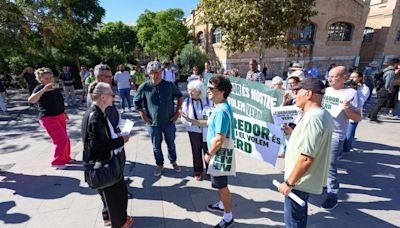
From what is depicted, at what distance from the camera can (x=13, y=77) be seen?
590 inches

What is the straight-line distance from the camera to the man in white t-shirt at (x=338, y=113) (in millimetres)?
2850

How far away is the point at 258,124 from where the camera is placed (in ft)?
10.7

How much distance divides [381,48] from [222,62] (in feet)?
61.8

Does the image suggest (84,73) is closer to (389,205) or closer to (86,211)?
(86,211)

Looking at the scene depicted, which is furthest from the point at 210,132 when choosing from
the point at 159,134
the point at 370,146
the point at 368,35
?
the point at 368,35

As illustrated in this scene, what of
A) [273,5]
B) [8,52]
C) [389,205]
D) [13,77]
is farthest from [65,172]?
[13,77]

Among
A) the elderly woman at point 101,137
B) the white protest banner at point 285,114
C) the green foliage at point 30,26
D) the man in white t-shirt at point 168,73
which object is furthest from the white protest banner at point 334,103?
the green foliage at point 30,26

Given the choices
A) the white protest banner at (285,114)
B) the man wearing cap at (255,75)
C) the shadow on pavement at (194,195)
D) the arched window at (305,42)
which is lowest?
the shadow on pavement at (194,195)

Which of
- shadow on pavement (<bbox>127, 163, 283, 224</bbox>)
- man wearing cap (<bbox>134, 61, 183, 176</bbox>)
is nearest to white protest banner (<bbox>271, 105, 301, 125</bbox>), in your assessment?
shadow on pavement (<bbox>127, 163, 283, 224</bbox>)

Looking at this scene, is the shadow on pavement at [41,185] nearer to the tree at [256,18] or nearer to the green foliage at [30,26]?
the tree at [256,18]

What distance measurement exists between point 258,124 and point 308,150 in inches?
57.3

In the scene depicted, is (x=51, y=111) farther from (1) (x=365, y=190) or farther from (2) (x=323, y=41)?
(2) (x=323, y=41)

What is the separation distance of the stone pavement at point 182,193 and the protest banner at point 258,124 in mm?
713

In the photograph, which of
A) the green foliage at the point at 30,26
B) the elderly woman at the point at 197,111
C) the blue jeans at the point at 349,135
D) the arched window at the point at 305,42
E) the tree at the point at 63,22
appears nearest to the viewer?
the elderly woman at the point at 197,111
